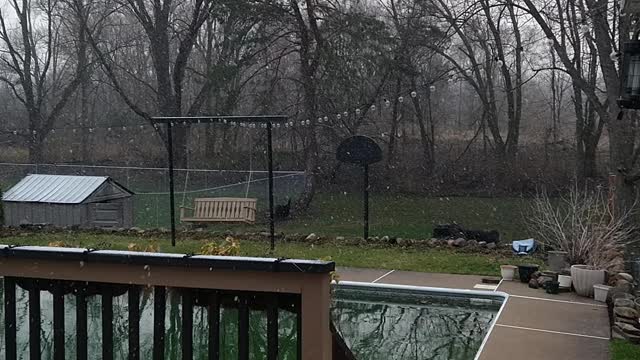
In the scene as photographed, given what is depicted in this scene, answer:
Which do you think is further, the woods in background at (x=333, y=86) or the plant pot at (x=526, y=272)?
the woods in background at (x=333, y=86)

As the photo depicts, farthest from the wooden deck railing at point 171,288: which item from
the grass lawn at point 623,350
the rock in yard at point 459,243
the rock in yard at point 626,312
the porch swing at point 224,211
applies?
the porch swing at point 224,211

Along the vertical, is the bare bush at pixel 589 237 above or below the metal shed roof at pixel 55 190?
below

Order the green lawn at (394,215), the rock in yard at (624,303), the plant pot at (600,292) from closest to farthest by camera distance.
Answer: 1. the rock in yard at (624,303)
2. the plant pot at (600,292)
3. the green lawn at (394,215)

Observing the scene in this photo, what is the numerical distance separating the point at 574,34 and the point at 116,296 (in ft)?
46.1

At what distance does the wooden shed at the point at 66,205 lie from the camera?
11.4 meters

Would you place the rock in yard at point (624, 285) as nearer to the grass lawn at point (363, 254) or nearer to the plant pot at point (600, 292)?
the plant pot at point (600, 292)

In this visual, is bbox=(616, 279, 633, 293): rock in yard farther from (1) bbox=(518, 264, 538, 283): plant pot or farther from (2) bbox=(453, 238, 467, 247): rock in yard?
(2) bbox=(453, 238, 467, 247): rock in yard

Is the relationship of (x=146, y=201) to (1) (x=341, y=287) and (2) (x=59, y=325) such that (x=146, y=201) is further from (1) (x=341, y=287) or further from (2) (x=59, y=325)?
(2) (x=59, y=325)

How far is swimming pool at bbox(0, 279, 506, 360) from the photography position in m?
2.93

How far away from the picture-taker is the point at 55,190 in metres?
11.7

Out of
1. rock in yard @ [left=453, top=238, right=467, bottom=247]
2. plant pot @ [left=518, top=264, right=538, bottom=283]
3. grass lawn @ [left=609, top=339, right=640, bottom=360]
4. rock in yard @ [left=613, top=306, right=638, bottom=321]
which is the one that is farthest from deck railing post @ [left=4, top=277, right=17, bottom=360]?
rock in yard @ [left=453, top=238, right=467, bottom=247]

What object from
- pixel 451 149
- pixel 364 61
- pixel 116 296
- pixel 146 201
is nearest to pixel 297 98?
pixel 364 61

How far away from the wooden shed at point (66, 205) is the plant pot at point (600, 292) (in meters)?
8.19

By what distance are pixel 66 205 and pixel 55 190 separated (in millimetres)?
561
